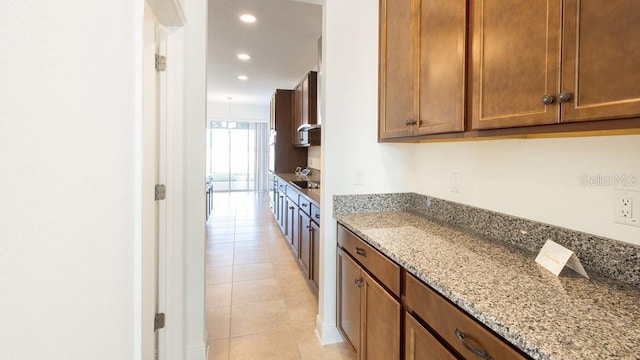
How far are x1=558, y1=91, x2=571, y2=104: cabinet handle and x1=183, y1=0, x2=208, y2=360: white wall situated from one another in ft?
5.61

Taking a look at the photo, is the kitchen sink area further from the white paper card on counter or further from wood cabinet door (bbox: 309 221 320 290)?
the white paper card on counter

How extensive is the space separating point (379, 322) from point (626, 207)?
41.4 inches

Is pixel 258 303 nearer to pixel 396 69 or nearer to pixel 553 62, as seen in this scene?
pixel 396 69

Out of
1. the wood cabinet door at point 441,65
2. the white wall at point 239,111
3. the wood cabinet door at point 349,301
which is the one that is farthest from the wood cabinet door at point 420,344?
the white wall at point 239,111

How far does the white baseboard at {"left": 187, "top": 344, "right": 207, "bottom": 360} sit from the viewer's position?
191 cm

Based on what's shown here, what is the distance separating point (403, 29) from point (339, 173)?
0.95m

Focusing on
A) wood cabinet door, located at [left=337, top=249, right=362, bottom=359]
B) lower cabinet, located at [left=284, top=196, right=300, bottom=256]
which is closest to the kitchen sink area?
lower cabinet, located at [left=284, top=196, right=300, bottom=256]

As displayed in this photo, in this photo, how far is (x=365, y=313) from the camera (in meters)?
1.66

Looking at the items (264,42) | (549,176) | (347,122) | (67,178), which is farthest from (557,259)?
(264,42)

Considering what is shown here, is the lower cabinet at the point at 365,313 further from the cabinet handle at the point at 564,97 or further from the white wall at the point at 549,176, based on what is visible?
the cabinet handle at the point at 564,97

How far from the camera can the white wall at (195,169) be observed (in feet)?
5.99

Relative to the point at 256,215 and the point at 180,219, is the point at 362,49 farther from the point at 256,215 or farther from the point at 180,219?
the point at 256,215

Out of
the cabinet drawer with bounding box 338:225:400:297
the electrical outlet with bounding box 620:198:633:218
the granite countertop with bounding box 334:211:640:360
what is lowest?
the cabinet drawer with bounding box 338:225:400:297

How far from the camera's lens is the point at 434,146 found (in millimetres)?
2051
